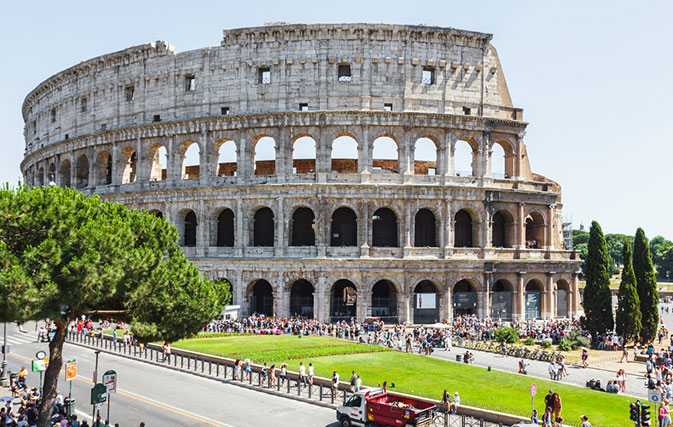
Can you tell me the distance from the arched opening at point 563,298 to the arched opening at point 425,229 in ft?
39.2

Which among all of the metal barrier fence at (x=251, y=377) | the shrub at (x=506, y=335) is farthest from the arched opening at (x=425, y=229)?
the metal barrier fence at (x=251, y=377)

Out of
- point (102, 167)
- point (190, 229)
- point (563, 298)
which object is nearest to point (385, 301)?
point (563, 298)

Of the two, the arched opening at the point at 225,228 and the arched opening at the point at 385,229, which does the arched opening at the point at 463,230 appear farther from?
the arched opening at the point at 225,228

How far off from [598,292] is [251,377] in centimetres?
2476

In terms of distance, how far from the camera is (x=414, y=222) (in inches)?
1590

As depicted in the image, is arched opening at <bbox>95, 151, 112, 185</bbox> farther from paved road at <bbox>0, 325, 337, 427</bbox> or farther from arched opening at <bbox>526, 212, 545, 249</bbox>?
arched opening at <bbox>526, 212, 545, 249</bbox>

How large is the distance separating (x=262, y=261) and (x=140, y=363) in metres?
13.1

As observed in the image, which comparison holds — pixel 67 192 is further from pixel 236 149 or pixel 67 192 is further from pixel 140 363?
pixel 236 149

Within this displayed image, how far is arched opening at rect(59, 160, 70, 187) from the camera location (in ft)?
168

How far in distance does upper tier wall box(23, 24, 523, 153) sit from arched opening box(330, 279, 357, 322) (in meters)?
14.2

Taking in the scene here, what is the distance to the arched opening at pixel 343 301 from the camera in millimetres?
40531

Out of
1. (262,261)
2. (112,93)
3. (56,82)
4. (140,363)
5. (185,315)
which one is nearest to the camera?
(185,315)

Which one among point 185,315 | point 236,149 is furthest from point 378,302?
point 185,315

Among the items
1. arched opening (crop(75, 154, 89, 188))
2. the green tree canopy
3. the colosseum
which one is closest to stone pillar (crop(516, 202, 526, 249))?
the colosseum
